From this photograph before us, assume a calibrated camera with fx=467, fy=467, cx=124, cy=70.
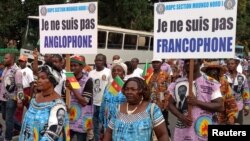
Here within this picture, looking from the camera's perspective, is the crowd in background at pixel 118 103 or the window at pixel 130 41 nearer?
the crowd in background at pixel 118 103

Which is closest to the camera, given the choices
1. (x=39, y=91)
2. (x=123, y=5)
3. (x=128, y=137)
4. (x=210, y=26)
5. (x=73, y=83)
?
(x=128, y=137)

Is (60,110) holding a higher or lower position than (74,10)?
lower

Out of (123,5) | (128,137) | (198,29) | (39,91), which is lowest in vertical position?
(128,137)

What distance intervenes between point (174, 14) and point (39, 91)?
1.78 metres

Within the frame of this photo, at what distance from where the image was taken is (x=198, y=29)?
15.8ft

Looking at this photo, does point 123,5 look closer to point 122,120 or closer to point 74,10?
point 74,10

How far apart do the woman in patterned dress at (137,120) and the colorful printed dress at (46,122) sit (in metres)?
0.40

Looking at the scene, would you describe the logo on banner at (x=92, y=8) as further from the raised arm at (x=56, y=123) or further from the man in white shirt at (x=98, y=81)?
the raised arm at (x=56, y=123)

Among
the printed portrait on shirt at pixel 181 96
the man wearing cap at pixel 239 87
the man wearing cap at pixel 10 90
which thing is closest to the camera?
the printed portrait on shirt at pixel 181 96

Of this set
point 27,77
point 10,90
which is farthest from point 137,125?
point 27,77

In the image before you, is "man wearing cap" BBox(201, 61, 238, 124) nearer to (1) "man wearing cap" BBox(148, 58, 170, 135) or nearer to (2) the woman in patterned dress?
(2) the woman in patterned dress

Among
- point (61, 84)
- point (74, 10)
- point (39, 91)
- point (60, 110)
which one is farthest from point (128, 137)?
point (74, 10)

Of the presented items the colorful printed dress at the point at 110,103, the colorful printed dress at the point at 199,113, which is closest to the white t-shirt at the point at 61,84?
the colorful printed dress at the point at 110,103

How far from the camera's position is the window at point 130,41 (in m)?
24.4
